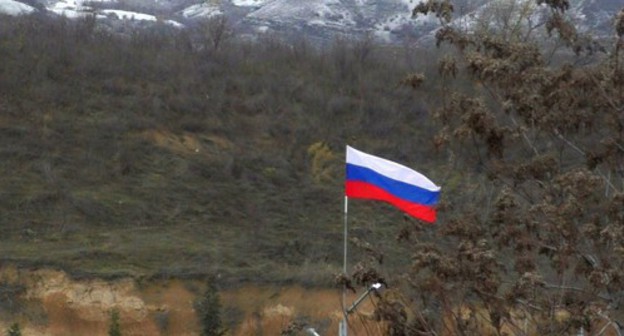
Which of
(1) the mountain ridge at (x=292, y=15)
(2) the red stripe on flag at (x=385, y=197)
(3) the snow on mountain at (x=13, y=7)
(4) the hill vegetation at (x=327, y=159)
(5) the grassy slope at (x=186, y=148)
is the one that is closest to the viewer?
(4) the hill vegetation at (x=327, y=159)

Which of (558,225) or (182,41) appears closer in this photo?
(558,225)

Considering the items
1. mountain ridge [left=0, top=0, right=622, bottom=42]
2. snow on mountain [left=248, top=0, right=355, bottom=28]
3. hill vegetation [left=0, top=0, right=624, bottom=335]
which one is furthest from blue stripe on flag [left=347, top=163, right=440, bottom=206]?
snow on mountain [left=248, top=0, right=355, bottom=28]

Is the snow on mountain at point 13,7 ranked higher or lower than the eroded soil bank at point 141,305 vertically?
lower

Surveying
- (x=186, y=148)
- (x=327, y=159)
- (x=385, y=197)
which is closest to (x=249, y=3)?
(x=327, y=159)

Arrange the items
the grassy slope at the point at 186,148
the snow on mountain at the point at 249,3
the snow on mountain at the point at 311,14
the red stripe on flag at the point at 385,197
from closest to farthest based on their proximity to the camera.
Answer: the red stripe on flag at the point at 385,197
the grassy slope at the point at 186,148
the snow on mountain at the point at 311,14
the snow on mountain at the point at 249,3

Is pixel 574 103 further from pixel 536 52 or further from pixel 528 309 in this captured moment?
pixel 528 309

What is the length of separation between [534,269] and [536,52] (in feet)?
4.44

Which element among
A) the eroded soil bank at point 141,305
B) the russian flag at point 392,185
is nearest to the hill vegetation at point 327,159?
the russian flag at point 392,185

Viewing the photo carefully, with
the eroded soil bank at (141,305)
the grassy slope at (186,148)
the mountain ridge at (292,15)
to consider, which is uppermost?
the eroded soil bank at (141,305)

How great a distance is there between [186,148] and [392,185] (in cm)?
2417

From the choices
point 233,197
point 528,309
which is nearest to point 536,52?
point 528,309

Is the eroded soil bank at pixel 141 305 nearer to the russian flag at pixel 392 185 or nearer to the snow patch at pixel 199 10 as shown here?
the russian flag at pixel 392 185

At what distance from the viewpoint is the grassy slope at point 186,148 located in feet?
89.6

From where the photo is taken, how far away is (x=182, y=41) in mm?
44688
